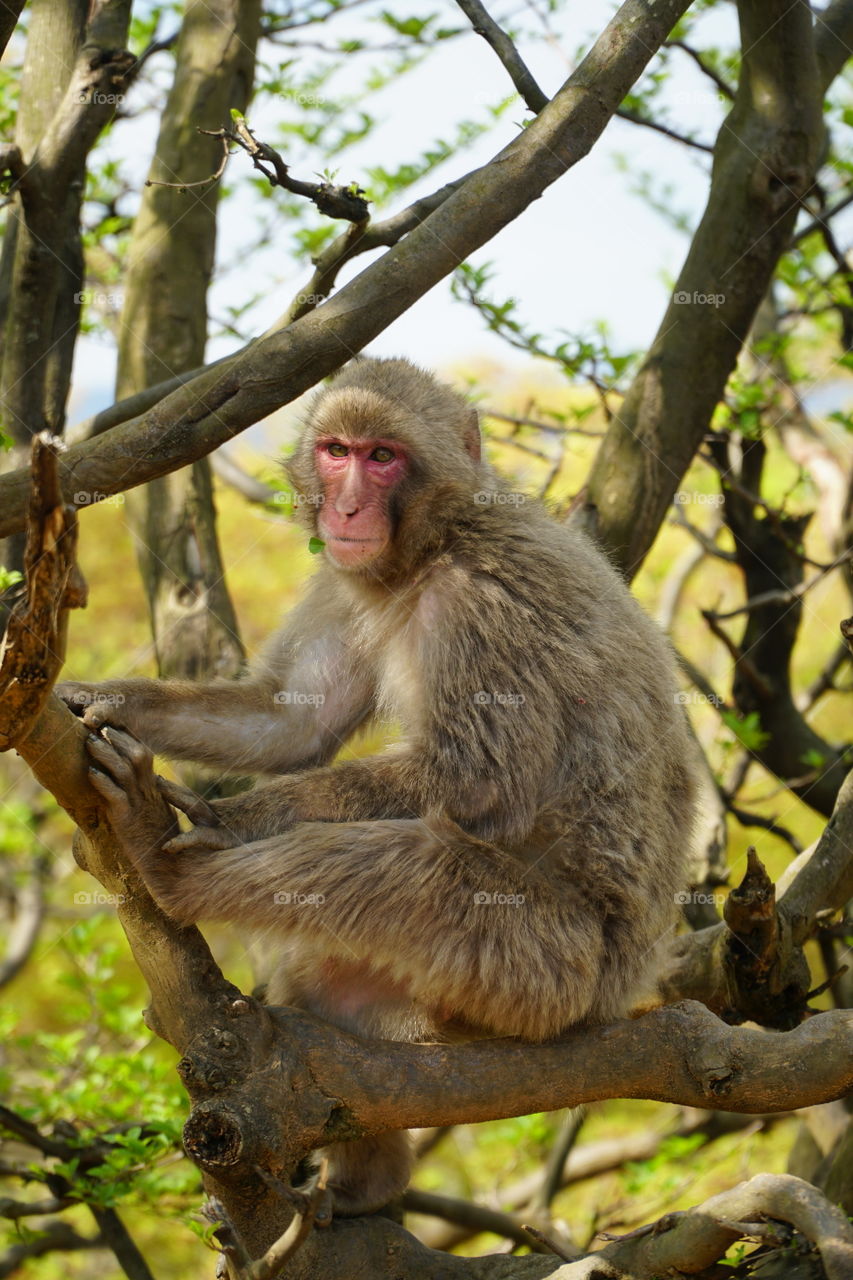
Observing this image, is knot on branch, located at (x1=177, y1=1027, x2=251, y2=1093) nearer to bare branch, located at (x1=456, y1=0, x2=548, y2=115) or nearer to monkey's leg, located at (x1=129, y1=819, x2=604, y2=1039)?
monkey's leg, located at (x1=129, y1=819, x2=604, y2=1039)

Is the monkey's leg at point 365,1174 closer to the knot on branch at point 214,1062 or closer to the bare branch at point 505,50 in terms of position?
the knot on branch at point 214,1062

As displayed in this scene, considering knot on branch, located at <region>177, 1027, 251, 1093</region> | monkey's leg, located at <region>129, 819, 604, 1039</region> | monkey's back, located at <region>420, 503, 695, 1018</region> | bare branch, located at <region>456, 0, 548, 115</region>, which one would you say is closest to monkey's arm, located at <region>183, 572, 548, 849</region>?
monkey's back, located at <region>420, 503, 695, 1018</region>

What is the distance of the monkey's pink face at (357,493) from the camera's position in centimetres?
443

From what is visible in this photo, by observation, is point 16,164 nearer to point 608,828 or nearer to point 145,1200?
point 608,828

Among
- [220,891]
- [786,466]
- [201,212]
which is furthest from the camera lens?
[786,466]

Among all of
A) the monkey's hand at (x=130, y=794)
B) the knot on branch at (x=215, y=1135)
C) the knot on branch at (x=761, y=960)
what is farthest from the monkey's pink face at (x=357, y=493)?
the knot on branch at (x=215, y=1135)

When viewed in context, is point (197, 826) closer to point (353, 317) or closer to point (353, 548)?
point (353, 548)

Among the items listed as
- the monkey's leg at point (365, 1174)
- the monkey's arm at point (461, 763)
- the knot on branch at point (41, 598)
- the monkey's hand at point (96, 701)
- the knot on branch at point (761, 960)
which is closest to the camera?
the knot on branch at point (41, 598)

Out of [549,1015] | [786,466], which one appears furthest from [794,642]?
[786,466]

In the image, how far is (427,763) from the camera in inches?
161

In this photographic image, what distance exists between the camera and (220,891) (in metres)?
3.67

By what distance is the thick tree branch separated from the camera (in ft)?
12.0

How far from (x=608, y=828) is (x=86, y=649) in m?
9.68

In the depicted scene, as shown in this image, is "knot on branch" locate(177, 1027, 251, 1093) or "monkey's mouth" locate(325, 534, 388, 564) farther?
"monkey's mouth" locate(325, 534, 388, 564)
